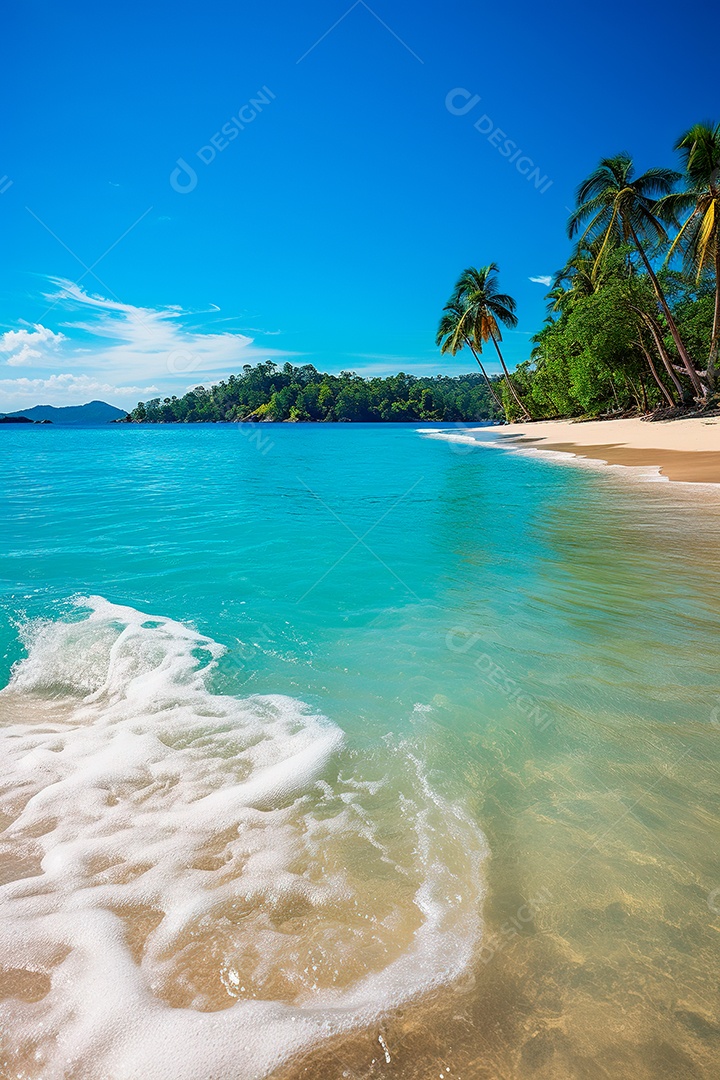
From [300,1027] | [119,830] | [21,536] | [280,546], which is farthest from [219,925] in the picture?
[21,536]

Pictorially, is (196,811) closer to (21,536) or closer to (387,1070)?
(387,1070)

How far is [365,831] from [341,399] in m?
165

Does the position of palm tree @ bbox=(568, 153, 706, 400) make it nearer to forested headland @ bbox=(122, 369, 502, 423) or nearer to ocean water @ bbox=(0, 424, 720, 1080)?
ocean water @ bbox=(0, 424, 720, 1080)

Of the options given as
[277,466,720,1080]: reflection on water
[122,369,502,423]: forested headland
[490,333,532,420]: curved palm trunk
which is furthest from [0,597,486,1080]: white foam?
[122,369,502,423]: forested headland

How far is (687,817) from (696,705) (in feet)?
4.29

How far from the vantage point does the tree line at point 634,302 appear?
27.5 meters

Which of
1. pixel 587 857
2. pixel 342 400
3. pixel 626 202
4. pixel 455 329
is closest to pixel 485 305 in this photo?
pixel 455 329

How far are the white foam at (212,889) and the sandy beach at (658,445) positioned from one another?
1554cm

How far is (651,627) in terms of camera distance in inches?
206

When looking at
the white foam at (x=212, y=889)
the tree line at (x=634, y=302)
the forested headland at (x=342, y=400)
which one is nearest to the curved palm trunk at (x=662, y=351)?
the tree line at (x=634, y=302)

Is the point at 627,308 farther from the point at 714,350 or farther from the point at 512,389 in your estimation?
the point at 512,389

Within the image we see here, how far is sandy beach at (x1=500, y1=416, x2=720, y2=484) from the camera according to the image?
17.6 meters

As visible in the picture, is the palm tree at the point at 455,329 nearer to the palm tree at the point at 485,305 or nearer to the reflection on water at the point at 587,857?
the palm tree at the point at 485,305

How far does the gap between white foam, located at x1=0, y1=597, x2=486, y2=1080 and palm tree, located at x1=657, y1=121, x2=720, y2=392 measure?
3241 cm
